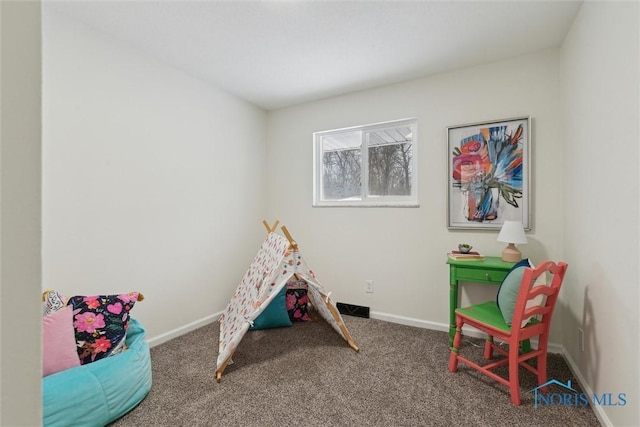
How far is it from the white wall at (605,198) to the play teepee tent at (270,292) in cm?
156

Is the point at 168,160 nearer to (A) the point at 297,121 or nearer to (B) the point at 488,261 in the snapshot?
(A) the point at 297,121

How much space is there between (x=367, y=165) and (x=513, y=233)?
5.18ft

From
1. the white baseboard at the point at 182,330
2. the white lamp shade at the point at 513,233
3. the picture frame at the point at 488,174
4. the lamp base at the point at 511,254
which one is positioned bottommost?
the white baseboard at the point at 182,330

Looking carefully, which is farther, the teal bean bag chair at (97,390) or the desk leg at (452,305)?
the desk leg at (452,305)

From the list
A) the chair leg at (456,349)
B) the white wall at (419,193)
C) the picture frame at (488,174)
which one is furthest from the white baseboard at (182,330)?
the picture frame at (488,174)

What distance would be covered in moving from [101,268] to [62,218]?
445 mm

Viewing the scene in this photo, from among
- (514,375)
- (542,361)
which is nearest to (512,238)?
(542,361)

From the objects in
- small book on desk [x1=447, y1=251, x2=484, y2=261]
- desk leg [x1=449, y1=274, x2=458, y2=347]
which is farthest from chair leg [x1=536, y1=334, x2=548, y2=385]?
small book on desk [x1=447, y1=251, x2=484, y2=261]

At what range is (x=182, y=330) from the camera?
2.73 metres

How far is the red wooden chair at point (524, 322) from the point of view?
1681 millimetres

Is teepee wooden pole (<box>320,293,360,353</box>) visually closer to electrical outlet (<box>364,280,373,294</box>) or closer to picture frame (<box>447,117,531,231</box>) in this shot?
electrical outlet (<box>364,280,373,294</box>)

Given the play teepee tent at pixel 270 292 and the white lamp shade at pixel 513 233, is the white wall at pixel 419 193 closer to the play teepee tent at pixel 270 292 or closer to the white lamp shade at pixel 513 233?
the white lamp shade at pixel 513 233

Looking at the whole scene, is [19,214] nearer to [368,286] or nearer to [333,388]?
[333,388]

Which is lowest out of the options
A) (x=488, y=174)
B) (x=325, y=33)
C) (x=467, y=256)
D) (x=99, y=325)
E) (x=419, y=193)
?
(x=99, y=325)
